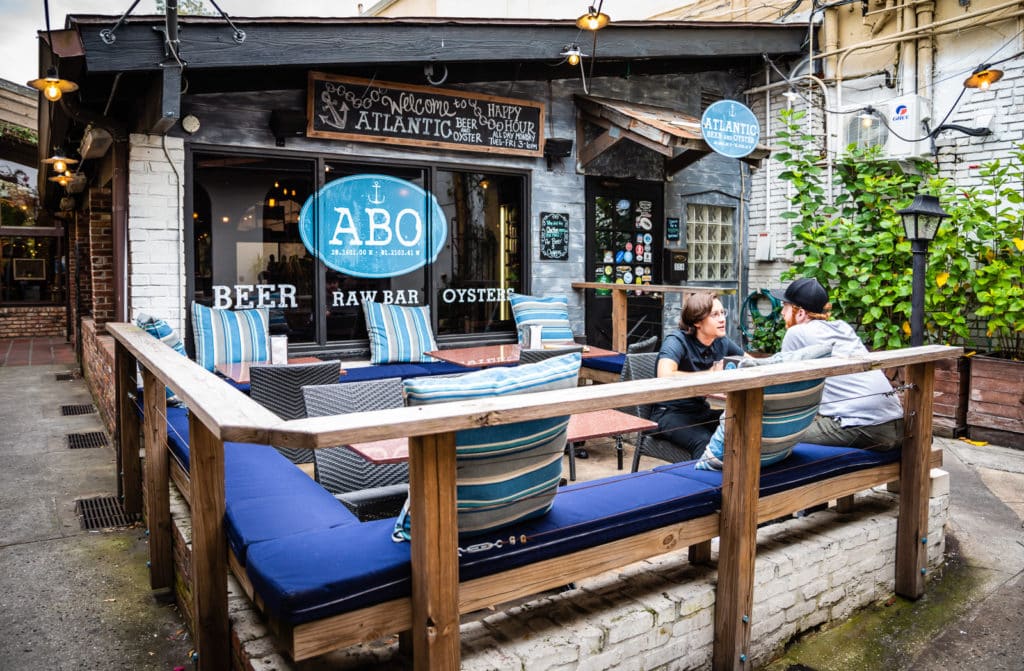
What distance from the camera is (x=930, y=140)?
6992 mm

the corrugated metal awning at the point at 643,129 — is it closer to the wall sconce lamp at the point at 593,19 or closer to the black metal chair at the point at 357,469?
the wall sconce lamp at the point at 593,19

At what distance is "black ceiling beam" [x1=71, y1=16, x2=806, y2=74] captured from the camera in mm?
4082

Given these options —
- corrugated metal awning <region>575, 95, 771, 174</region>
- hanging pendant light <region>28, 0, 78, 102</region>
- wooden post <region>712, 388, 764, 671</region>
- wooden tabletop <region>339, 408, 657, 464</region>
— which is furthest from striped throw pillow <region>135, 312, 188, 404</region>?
corrugated metal awning <region>575, 95, 771, 174</region>

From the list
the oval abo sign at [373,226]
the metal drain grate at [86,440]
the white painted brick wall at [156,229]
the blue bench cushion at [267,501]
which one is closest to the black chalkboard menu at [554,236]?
the oval abo sign at [373,226]

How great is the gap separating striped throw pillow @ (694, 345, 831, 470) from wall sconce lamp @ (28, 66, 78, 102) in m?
3.95

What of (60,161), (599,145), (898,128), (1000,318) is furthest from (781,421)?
(60,161)

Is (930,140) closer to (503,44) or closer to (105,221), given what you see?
(503,44)

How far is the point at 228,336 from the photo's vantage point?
5141mm

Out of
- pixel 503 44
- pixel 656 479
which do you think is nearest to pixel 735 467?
pixel 656 479

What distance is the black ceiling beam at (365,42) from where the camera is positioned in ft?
13.4

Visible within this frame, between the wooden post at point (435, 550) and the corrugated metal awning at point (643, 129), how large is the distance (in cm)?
492

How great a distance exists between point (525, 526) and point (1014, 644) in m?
2.03

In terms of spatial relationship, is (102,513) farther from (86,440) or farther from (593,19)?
(593,19)

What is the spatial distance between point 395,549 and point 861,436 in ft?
7.12
